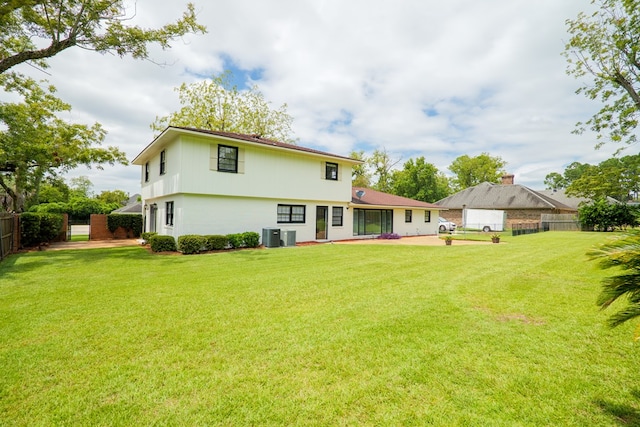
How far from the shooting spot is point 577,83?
19.2 metres

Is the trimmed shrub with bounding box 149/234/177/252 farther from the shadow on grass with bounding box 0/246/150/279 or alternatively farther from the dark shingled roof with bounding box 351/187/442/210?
the dark shingled roof with bounding box 351/187/442/210

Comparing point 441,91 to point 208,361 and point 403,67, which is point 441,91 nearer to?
point 403,67

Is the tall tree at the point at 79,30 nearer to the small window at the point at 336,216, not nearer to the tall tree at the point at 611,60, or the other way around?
the small window at the point at 336,216

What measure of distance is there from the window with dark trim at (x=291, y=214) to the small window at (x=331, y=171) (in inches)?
105

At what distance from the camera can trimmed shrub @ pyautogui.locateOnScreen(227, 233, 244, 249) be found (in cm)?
1329

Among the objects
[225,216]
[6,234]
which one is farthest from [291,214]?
[6,234]

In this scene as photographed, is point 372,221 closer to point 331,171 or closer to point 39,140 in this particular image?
point 331,171

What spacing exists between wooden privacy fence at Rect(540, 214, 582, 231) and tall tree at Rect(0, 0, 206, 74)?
36343 mm

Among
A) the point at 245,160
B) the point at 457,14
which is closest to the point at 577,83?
the point at 457,14

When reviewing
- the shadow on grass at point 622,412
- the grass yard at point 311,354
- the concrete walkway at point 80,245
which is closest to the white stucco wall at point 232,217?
the concrete walkway at point 80,245

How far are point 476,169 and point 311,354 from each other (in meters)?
60.3

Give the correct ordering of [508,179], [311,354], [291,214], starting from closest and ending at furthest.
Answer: [311,354]
[291,214]
[508,179]

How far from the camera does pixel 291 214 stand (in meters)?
16.6

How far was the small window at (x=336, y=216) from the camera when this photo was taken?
60.3 feet
